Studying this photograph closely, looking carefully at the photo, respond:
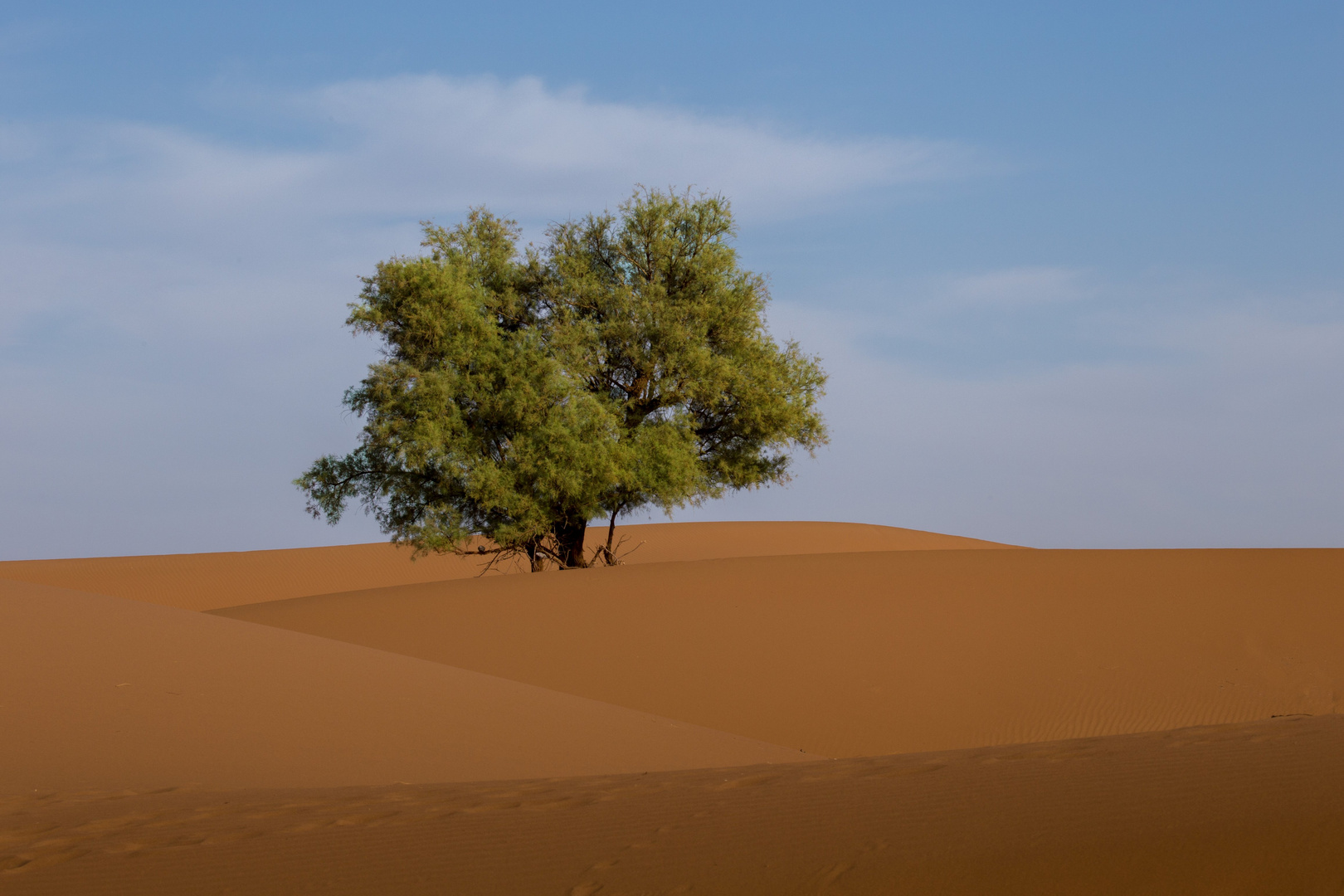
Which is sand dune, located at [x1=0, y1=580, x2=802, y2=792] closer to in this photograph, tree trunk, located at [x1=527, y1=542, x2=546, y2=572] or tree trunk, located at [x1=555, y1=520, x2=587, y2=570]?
tree trunk, located at [x1=527, y1=542, x2=546, y2=572]

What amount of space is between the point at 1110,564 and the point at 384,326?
1526cm

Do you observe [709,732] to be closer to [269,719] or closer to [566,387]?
[269,719]

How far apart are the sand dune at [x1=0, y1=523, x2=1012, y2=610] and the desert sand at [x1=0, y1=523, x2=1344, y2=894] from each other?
19410 millimetres

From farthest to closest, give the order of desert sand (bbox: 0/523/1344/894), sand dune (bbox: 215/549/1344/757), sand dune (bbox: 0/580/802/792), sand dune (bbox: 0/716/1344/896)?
sand dune (bbox: 215/549/1344/757), sand dune (bbox: 0/580/802/792), desert sand (bbox: 0/523/1344/894), sand dune (bbox: 0/716/1344/896)

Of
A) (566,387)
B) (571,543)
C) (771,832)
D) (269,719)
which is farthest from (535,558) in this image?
(771,832)

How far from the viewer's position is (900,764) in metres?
6.43

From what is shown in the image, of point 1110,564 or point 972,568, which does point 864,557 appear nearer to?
point 972,568

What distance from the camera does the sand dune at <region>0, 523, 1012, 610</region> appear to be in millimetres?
37375

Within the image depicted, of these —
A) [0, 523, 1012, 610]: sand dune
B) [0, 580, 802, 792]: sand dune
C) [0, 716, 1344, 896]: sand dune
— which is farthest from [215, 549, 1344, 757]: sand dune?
[0, 523, 1012, 610]: sand dune

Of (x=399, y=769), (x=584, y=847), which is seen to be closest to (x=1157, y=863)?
(x=584, y=847)

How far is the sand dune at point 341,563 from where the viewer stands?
3738 centimetres

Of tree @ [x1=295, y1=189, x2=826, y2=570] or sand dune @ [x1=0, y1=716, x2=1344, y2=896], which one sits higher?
tree @ [x1=295, y1=189, x2=826, y2=570]

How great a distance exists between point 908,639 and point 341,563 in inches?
1337

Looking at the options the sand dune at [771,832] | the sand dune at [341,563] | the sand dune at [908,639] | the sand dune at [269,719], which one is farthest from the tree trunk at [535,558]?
the sand dune at [771,832]
